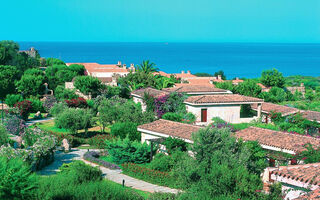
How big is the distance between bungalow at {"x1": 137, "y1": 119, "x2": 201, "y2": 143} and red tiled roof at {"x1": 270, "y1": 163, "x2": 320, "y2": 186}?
32.4 ft

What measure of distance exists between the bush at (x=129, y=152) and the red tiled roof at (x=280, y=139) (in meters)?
6.13

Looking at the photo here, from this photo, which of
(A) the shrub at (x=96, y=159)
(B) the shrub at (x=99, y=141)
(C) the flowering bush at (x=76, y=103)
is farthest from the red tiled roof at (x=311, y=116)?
(C) the flowering bush at (x=76, y=103)

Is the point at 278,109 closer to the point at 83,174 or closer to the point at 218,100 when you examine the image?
the point at 218,100

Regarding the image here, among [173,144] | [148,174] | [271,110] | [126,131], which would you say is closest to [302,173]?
[148,174]

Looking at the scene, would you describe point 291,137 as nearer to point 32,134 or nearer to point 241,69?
point 32,134

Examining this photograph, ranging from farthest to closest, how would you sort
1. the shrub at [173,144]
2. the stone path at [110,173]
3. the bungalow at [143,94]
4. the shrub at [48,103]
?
1. the shrub at [48,103]
2. the bungalow at [143,94]
3. the shrub at [173,144]
4. the stone path at [110,173]

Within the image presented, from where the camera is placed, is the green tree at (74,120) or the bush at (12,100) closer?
the green tree at (74,120)

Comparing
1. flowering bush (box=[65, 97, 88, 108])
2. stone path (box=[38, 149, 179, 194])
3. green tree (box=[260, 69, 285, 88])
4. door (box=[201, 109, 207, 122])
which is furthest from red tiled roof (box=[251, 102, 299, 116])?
green tree (box=[260, 69, 285, 88])

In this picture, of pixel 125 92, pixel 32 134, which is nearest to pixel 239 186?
pixel 32 134

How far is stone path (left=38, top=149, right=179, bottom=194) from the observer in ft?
73.8

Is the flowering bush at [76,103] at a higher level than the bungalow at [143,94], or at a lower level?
lower

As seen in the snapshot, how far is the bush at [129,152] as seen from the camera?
26.8m

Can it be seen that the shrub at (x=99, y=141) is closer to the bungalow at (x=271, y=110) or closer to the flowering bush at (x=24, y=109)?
the flowering bush at (x=24, y=109)

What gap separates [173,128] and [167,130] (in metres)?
0.47
